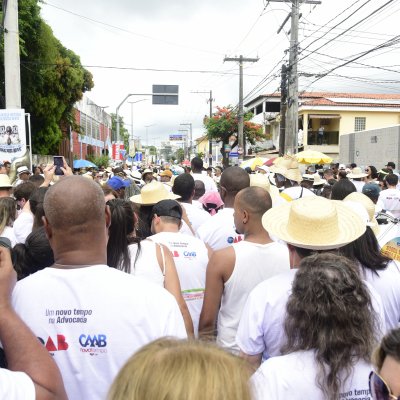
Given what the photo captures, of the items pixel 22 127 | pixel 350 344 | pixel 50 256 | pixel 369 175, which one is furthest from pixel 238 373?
pixel 22 127

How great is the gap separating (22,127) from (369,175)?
8.71m

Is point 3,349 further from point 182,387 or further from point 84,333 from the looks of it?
point 182,387

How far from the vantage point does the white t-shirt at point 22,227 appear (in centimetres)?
477

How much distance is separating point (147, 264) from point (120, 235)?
0.30 metres

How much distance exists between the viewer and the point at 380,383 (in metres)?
1.46

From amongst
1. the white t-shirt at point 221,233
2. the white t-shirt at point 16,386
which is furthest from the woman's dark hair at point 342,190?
the white t-shirt at point 16,386

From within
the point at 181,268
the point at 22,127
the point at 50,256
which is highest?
the point at 22,127

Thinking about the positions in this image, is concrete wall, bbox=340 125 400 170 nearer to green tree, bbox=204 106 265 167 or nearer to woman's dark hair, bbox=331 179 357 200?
green tree, bbox=204 106 265 167

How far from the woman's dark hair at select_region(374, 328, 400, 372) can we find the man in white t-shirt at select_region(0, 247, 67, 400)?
1092mm

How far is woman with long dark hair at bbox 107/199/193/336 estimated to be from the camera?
3053mm

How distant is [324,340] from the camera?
190cm

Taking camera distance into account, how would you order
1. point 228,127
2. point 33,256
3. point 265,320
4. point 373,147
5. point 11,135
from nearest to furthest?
point 265,320
point 33,256
point 11,135
point 373,147
point 228,127

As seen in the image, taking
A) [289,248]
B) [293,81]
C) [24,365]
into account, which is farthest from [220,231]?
[293,81]

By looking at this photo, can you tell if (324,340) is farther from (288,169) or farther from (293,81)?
(293,81)
